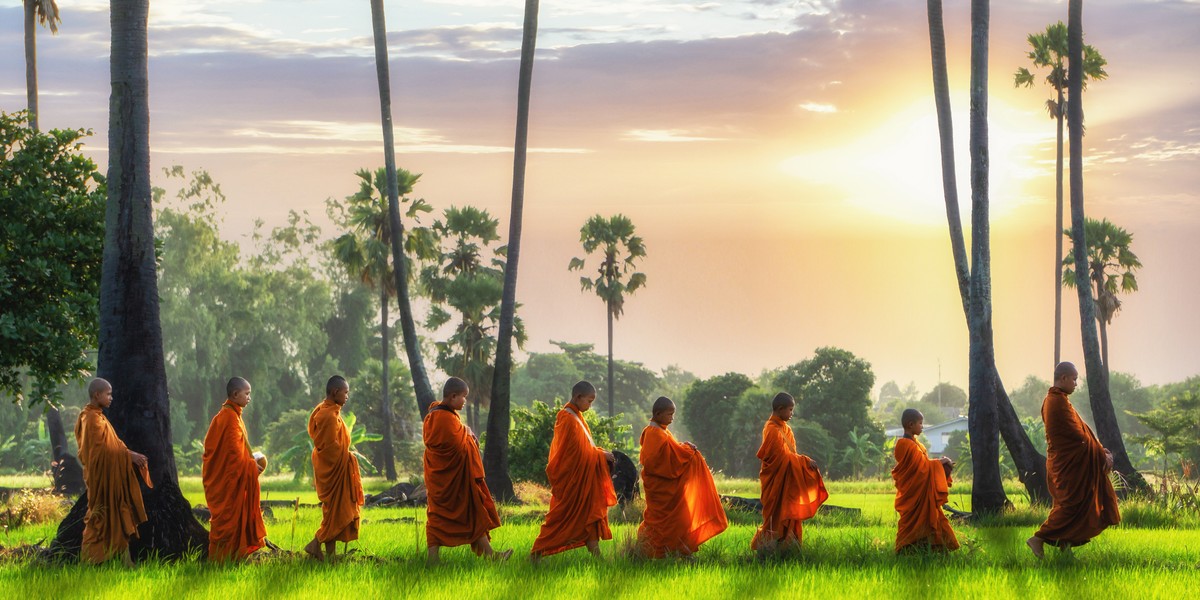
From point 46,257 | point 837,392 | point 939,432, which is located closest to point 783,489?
point 46,257

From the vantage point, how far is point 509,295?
1139 inches

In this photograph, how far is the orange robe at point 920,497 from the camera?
48.8 feet

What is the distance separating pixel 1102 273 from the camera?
164 feet

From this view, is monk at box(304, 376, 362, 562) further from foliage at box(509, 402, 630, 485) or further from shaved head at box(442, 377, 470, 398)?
foliage at box(509, 402, 630, 485)

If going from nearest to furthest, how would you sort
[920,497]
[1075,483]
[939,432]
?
[1075,483], [920,497], [939,432]

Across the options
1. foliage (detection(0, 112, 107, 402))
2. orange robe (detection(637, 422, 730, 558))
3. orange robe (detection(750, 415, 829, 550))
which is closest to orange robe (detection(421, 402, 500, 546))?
orange robe (detection(637, 422, 730, 558))

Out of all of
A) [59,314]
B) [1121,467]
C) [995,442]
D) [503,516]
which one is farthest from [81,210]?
[1121,467]

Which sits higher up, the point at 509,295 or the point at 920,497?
the point at 509,295

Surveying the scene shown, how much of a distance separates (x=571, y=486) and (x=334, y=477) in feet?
8.86

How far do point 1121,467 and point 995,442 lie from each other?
4.48 m

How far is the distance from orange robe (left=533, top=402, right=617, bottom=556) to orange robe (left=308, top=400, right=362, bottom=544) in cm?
214

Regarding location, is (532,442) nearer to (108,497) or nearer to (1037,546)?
(108,497)

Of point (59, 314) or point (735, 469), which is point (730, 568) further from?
point (735, 469)

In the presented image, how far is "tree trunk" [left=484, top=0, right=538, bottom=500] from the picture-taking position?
28.8 meters
